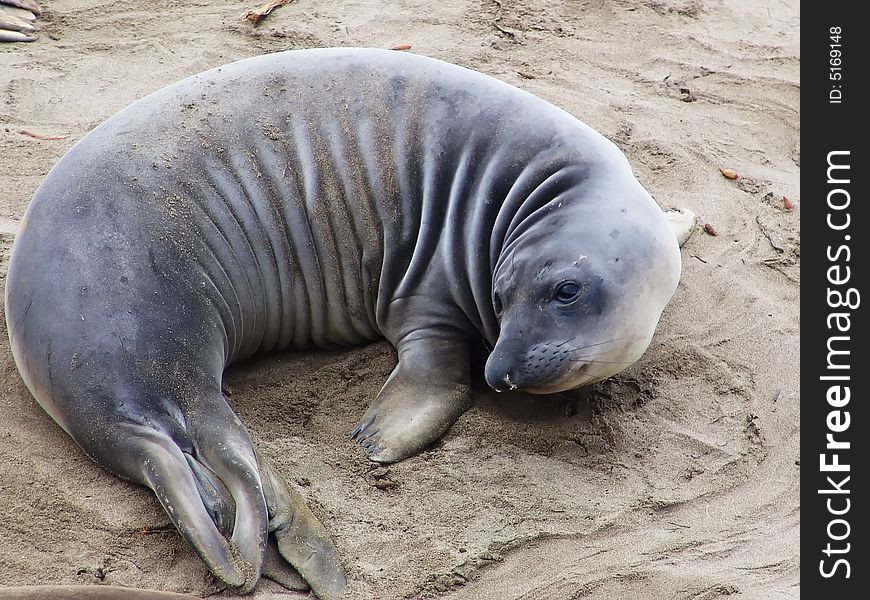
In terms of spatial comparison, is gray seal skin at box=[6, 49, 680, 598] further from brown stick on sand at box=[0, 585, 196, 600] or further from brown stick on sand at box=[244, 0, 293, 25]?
brown stick on sand at box=[244, 0, 293, 25]

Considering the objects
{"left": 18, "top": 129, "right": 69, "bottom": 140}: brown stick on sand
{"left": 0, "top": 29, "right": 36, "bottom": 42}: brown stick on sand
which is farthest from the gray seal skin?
{"left": 0, "top": 29, "right": 36, "bottom": 42}: brown stick on sand

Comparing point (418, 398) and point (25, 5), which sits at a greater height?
point (25, 5)

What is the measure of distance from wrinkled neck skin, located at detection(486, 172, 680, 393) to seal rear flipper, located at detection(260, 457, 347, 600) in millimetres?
731

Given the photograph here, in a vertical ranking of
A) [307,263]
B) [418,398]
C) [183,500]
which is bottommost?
[418,398]

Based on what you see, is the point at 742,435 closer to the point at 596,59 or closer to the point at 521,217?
the point at 521,217

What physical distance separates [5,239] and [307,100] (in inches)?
52.5

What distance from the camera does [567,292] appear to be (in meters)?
3.39

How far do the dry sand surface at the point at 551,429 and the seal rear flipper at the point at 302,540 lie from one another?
64 mm

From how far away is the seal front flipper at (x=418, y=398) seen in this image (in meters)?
3.55

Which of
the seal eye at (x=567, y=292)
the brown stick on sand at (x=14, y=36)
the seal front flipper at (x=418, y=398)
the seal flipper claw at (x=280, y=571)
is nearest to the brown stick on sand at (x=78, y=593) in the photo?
the seal flipper claw at (x=280, y=571)

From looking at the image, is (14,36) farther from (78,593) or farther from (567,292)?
(78,593)

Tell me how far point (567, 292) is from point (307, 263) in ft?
3.12

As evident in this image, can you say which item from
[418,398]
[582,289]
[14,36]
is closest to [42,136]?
[14,36]

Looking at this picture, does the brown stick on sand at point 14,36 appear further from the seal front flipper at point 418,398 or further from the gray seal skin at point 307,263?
the seal front flipper at point 418,398
